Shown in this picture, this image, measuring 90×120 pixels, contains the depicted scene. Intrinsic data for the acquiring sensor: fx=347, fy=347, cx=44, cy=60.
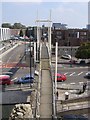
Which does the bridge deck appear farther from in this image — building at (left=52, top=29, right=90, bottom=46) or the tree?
building at (left=52, top=29, right=90, bottom=46)

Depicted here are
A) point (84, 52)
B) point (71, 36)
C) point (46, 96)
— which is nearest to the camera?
point (46, 96)

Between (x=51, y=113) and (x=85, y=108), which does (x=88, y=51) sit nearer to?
(x=85, y=108)

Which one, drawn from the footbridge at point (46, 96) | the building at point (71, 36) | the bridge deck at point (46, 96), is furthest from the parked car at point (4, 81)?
the building at point (71, 36)

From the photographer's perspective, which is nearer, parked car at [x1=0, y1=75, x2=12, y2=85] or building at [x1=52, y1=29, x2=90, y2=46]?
parked car at [x1=0, y1=75, x2=12, y2=85]

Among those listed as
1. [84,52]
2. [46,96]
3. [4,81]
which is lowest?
[4,81]

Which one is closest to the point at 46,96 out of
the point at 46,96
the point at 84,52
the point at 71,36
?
the point at 46,96

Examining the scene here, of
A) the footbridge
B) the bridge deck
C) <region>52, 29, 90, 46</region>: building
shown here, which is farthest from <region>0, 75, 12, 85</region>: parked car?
<region>52, 29, 90, 46</region>: building

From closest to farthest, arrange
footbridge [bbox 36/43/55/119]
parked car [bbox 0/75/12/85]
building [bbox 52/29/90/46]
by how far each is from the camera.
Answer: footbridge [bbox 36/43/55/119], parked car [bbox 0/75/12/85], building [bbox 52/29/90/46]

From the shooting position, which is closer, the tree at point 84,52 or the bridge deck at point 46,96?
the bridge deck at point 46,96

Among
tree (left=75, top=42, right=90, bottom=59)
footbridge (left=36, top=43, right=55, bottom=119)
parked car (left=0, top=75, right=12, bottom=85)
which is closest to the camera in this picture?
footbridge (left=36, top=43, right=55, bottom=119)

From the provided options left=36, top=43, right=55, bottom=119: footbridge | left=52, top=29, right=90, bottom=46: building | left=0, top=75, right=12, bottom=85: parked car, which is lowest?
left=0, top=75, right=12, bottom=85: parked car

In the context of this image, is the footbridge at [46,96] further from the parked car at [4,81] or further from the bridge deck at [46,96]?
the parked car at [4,81]

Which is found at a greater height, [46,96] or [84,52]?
[84,52]

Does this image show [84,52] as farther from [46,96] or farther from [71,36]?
[46,96]
